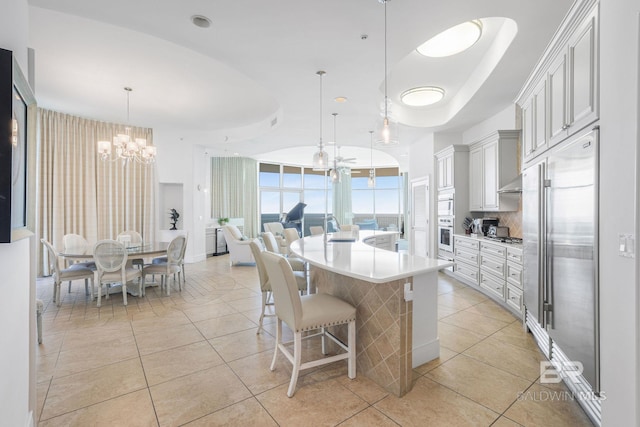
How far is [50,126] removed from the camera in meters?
5.59

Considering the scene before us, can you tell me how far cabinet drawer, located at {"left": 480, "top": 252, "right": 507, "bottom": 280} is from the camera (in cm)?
378

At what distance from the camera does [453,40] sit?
3266 millimetres

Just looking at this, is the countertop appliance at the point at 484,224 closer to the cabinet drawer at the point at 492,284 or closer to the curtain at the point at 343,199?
the cabinet drawer at the point at 492,284

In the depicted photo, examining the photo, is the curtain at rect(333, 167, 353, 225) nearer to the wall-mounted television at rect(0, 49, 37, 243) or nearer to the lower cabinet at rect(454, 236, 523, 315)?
the lower cabinet at rect(454, 236, 523, 315)

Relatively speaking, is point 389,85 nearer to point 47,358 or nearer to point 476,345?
point 476,345

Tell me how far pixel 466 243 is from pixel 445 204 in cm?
103

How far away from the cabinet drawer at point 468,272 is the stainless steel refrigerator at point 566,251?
5.31ft

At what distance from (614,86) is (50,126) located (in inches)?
313

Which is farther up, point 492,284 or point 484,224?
point 484,224

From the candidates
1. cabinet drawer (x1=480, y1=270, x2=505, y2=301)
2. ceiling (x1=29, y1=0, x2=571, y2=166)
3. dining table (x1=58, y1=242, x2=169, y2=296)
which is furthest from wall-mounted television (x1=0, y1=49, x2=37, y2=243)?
cabinet drawer (x1=480, y1=270, x2=505, y2=301)

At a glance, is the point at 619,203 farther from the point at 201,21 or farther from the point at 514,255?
the point at 201,21

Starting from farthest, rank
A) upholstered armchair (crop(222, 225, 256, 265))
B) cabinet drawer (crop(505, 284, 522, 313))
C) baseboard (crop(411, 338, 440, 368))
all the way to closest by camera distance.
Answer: upholstered armchair (crop(222, 225, 256, 265)) → cabinet drawer (crop(505, 284, 522, 313)) → baseboard (crop(411, 338, 440, 368))

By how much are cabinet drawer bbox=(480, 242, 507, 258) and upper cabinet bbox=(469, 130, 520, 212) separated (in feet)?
2.09

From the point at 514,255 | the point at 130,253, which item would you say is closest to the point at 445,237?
the point at 514,255
